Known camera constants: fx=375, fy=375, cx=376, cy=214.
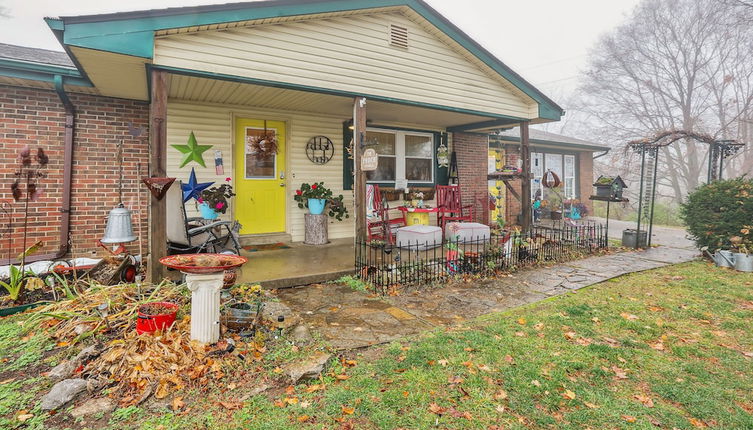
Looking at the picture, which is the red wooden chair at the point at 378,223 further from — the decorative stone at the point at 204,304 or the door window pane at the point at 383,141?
the decorative stone at the point at 204,304

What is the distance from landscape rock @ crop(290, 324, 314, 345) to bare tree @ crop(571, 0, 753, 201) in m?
21.4

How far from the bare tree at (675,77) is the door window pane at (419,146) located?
15961mm

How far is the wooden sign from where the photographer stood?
5.12 metres

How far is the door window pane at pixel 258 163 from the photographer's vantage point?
6.76 metres

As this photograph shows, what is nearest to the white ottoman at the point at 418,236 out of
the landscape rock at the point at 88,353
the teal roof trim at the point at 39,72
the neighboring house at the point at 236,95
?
the neighboring house at the point at 236,95

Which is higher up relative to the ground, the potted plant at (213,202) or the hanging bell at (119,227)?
the potted plant at (213,202)

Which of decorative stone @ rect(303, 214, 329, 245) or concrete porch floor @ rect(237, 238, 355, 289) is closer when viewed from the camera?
concrete porch floor @ rect(237, 238, 355, 289)

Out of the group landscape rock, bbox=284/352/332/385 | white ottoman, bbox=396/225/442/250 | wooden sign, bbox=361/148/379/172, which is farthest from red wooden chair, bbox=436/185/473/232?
landscape rock, bbox=284/352/332/385

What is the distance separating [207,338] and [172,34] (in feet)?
11.1

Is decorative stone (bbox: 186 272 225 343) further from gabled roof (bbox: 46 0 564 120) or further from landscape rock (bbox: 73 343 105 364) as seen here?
gabled roof (bbox: 46 0 564 120)

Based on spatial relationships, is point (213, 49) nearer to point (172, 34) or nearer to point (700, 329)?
point (172, 34)

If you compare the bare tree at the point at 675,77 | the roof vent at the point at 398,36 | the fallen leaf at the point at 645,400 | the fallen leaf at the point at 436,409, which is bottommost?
the fallen leaf at the point at 645,400

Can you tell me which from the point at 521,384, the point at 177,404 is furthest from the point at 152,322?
the point at 521,384

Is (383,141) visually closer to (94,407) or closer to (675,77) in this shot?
(94,407)
